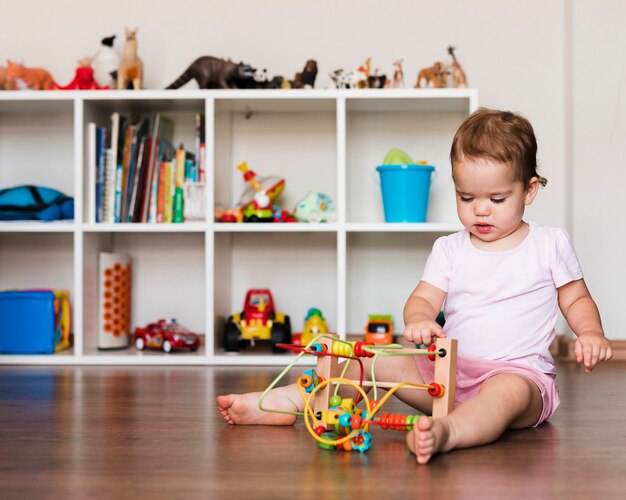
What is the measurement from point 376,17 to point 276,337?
991 millimetres

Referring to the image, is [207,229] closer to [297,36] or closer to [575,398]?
[297,36]

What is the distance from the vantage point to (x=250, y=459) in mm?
1025

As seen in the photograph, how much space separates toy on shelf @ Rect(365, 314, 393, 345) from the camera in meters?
2.29

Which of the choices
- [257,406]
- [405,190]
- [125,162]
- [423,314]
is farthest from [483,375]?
[125,162]

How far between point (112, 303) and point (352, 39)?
104cm

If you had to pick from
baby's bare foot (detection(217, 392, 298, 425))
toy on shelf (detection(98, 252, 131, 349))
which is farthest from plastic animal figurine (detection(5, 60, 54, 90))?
baby's bare foot (detection(217, 392, 298, 425))

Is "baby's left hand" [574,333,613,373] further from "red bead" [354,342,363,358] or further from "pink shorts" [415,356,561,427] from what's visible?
"red bead" [354,342,363,358]

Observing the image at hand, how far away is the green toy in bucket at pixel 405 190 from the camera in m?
2.21

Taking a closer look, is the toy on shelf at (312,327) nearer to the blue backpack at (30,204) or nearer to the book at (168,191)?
the book at (168,191)

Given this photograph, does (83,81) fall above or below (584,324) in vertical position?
above

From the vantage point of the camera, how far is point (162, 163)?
2301 millimetres

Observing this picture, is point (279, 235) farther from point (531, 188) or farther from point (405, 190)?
point (531, 188)

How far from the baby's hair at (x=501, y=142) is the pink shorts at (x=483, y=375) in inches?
10.9

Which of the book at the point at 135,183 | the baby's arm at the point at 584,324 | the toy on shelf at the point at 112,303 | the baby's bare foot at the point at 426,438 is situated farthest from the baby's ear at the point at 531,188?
the toy on shelf at the point at 112,303
